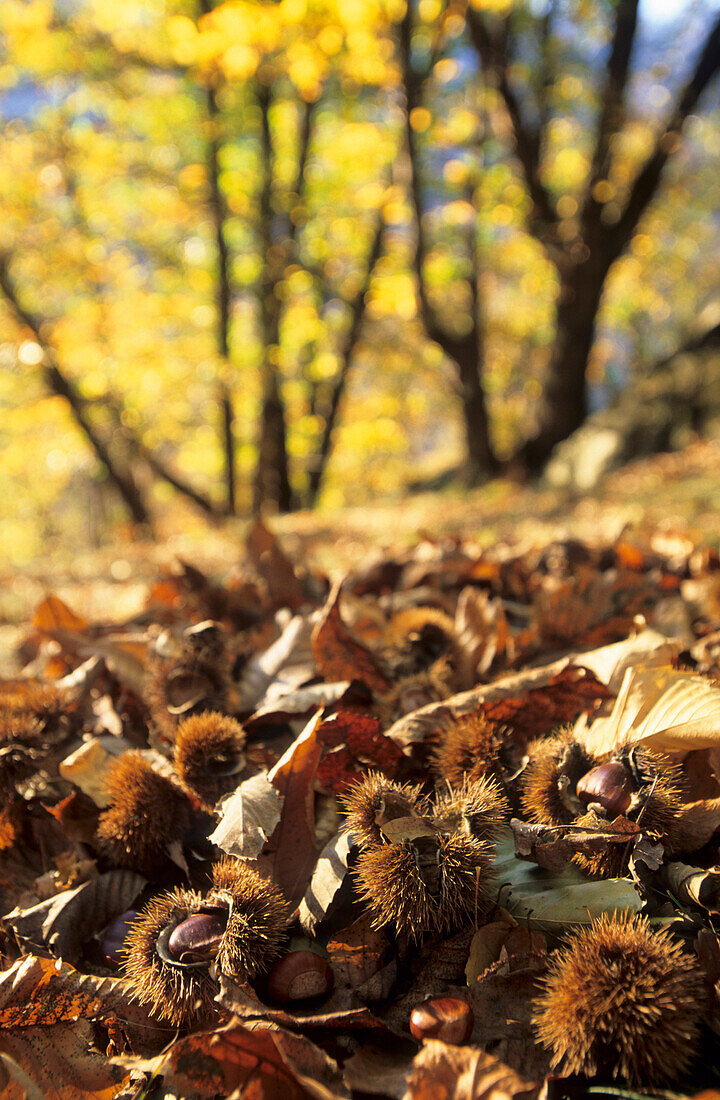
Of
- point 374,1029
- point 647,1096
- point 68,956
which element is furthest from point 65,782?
point 647,1096

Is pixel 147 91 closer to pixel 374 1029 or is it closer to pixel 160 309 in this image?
pixel 160 309

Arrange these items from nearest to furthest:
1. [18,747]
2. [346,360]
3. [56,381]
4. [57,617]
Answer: [18,747] < [57,617] < [56,381] < [346,360]

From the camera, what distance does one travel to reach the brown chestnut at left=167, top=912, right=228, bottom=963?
103cm

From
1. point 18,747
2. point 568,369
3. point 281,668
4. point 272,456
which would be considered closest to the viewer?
point 18,747

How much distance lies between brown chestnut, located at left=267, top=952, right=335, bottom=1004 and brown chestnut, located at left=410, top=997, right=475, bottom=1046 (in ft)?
0.43

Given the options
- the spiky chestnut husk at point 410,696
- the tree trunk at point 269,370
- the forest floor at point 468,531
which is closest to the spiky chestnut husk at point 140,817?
the spiky chestnut husk at point 410,696

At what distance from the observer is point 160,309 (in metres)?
15.2

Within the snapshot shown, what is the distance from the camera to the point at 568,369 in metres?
11.2

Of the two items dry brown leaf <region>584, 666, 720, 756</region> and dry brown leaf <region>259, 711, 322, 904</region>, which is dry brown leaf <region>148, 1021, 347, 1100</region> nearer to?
dry brown leaf <region>259, 711, 322, 904</region>

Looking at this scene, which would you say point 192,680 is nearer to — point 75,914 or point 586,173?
point 75,914

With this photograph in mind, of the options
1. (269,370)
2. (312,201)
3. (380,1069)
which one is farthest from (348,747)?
(312,201)

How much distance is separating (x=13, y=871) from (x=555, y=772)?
3.27 feet

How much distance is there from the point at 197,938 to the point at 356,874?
25 centimetres

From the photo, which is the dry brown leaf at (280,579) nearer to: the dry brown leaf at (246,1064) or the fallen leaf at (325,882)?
the fallen leaf at (325,882)
